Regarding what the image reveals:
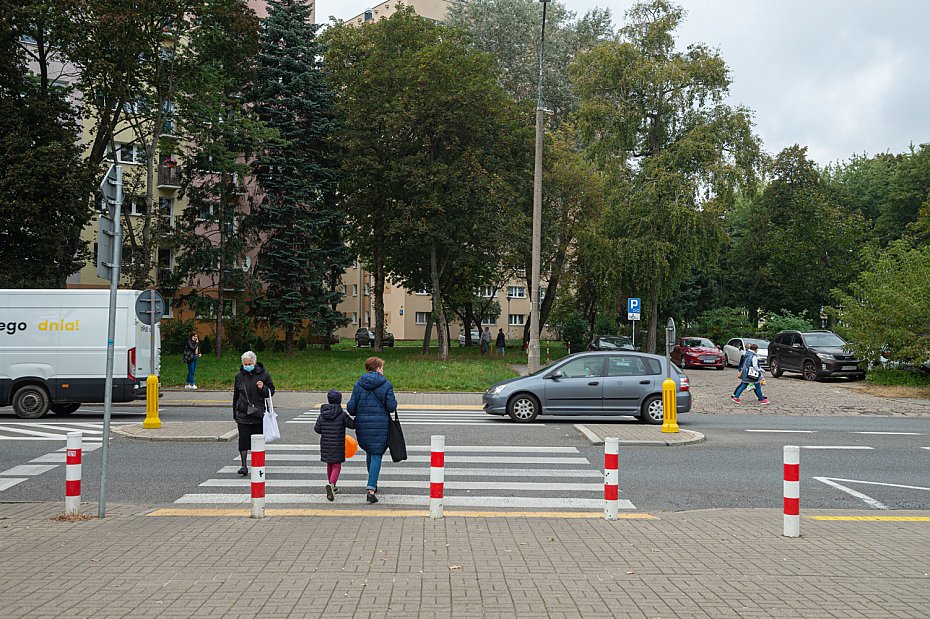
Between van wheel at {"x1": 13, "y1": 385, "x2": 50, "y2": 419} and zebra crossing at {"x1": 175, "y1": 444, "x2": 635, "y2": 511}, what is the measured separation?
7.21 meters

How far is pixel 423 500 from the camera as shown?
30.5 feet

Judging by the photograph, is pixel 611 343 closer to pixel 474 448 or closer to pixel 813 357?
pixel 813 357

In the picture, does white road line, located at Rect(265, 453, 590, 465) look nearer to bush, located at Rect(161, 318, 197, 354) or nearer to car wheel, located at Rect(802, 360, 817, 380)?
car wheel, located at Rect(802, 360, 817, 380)

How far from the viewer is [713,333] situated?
49.9 m

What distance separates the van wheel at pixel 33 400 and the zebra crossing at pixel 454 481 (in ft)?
23.7

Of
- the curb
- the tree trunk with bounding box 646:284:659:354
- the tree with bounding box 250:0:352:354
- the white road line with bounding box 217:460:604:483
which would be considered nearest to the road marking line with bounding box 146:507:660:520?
the white road line with bounding box 217:460:604:483

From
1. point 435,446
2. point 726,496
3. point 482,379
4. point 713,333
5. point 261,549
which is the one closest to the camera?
point 261,549

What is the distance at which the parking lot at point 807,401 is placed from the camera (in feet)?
68.1

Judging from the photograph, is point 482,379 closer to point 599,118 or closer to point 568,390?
point 568,390

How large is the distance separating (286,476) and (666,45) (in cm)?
3595

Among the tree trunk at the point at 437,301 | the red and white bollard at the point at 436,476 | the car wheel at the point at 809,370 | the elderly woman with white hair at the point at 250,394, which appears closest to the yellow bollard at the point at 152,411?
the elderly woman with white hair at the point at 250,394

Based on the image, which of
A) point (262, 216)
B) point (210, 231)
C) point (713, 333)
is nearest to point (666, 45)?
point (713, 333)

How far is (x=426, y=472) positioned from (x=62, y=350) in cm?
1033

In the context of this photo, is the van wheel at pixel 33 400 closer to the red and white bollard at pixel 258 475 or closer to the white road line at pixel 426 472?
the white road line at pixel 426 472
